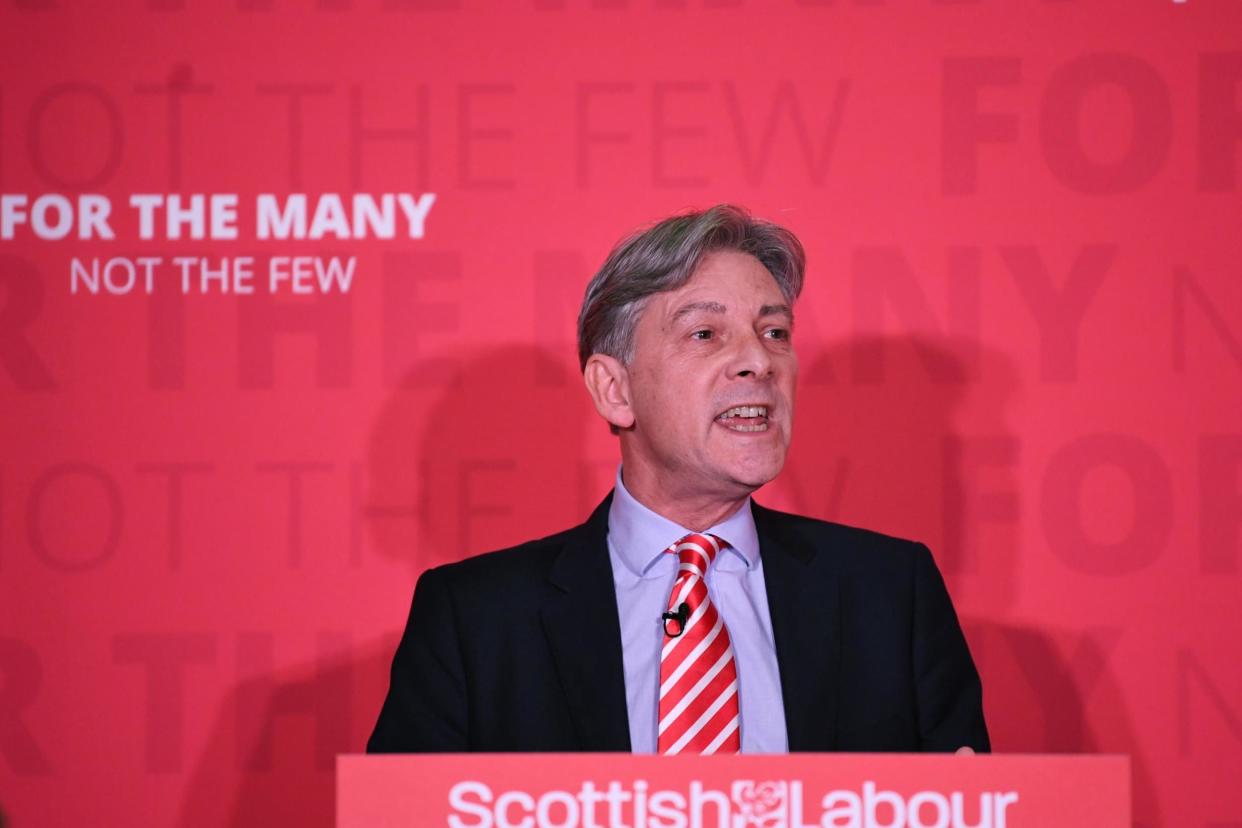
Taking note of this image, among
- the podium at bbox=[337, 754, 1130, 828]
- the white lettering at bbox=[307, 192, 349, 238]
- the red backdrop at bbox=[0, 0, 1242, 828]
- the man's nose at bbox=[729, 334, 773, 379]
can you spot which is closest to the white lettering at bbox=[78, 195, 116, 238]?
the red backdrop at bbox=[0, 0, 1242, 828]

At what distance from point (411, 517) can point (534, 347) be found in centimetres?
39

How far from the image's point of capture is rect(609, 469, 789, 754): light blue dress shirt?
1.89 metres

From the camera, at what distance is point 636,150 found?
8.61 feet

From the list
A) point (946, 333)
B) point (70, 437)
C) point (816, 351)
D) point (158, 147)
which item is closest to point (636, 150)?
point (816, 351)

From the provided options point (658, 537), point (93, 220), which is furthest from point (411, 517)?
point (93, 220)

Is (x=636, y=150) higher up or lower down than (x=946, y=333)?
higher up

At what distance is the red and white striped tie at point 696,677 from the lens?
6.03 feet

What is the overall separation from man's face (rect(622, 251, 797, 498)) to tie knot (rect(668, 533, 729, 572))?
0.24 ft

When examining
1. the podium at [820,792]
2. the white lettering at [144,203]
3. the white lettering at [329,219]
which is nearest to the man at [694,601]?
the podium at [820,792]

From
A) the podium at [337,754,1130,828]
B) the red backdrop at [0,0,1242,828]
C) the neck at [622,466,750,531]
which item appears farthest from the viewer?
the red backdrop at [0,0,1242,828]

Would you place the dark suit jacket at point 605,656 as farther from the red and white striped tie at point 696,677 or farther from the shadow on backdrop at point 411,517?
the shadow on backdrop at point 411,517

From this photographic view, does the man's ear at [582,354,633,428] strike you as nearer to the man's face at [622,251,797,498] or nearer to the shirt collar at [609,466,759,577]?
the man's face at [622,251,797,498]

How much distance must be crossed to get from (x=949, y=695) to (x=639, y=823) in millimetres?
855

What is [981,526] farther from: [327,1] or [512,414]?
[327,1]
